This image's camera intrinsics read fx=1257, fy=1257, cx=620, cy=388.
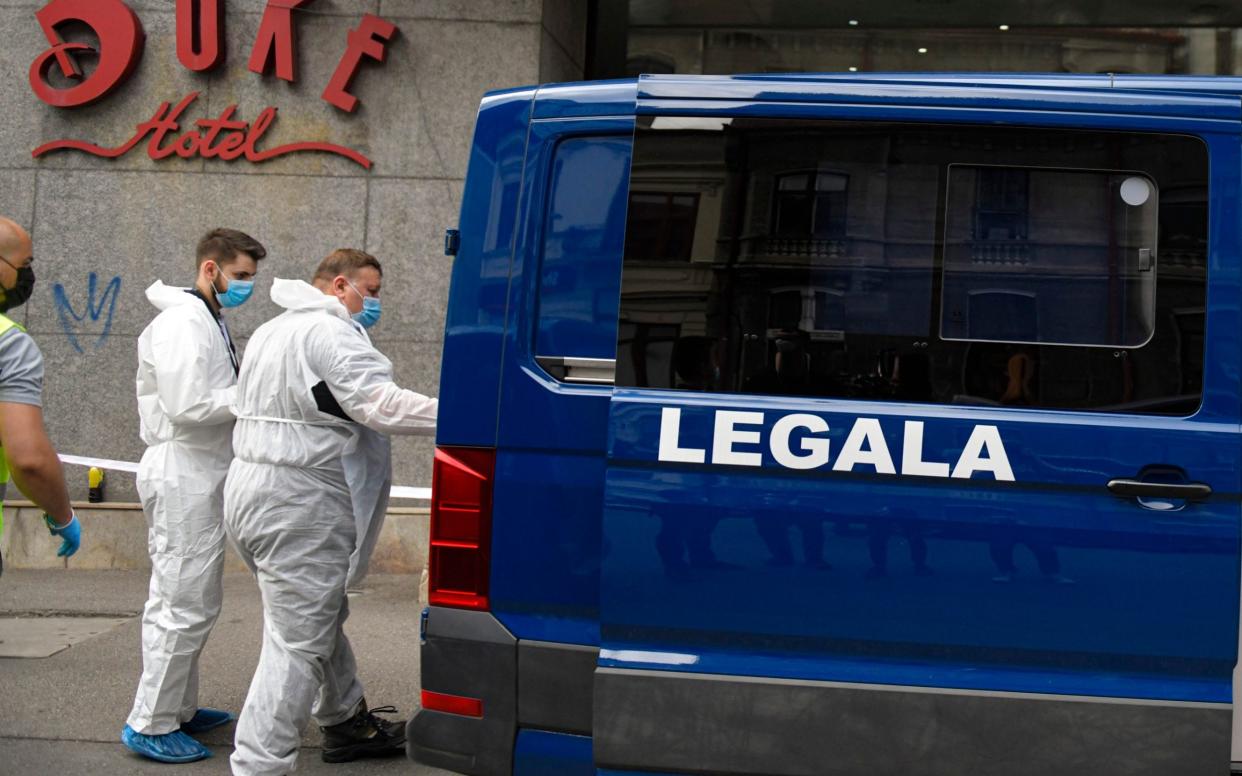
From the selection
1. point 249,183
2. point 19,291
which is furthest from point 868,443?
point 249,183

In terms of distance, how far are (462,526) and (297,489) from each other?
112 cm

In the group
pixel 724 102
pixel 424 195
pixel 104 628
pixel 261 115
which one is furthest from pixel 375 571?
pixel 724 102

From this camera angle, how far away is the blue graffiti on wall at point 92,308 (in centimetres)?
905

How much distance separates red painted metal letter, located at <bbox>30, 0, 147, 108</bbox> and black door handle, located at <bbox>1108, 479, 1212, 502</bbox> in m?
8.01

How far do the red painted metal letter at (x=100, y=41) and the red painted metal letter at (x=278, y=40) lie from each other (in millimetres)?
903

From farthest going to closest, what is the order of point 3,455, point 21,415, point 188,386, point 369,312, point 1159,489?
point 369,312
point 188,386
point 3,455
point 21,415
point 1159,489

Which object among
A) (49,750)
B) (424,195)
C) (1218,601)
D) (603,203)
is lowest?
(49,750)

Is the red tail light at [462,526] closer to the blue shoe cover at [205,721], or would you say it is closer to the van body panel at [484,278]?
the van body panel at [484,278]

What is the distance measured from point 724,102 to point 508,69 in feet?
19.6

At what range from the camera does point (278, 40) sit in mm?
8930

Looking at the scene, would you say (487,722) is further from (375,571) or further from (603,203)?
(375,571)

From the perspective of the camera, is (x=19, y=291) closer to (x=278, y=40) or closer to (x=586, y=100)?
(x=586, y=100)

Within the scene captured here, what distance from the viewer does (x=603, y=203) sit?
3.34m

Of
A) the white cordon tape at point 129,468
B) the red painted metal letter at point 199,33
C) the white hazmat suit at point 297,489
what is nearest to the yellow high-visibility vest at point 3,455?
the white hazmat suit at point 297,489
